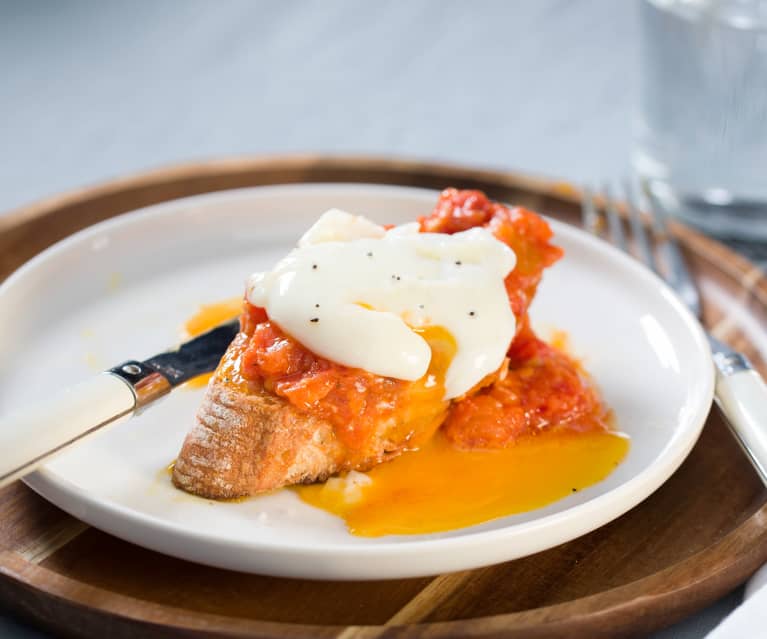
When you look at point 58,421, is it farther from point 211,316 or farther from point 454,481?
point 211,316

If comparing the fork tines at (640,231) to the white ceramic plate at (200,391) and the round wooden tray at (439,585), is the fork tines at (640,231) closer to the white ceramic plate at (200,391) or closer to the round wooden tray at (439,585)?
the white ceramic plate at (200,391)

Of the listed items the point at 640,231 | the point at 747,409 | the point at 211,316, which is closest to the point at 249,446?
the point at 211,316

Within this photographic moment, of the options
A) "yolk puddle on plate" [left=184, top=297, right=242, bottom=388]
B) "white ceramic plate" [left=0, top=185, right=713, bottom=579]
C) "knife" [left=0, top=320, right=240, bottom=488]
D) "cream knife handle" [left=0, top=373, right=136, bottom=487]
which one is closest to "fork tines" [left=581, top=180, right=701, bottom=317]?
"white ceramic plate" [left=0, top=185, right=713, bottom=579]

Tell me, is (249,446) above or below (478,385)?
above

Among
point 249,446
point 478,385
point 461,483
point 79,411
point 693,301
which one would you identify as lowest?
point 693,301

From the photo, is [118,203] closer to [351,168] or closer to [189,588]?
[351,168]

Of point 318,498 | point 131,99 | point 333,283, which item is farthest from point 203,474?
point 131,99

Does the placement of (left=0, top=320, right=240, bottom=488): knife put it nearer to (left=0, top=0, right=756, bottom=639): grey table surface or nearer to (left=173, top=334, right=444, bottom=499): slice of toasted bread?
(left=173, top=334, right=444, bottom=499): slice of toasted bread
